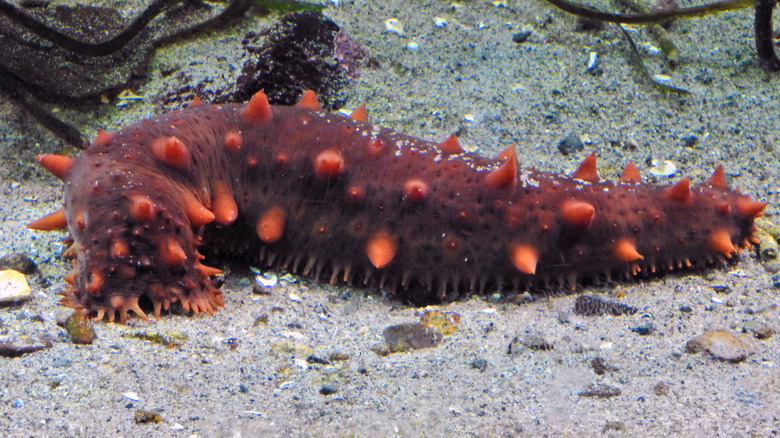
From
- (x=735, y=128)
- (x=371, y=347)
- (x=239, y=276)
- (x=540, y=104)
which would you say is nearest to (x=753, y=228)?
(x=735, y=128)

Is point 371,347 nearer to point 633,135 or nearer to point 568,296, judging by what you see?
point 568,296

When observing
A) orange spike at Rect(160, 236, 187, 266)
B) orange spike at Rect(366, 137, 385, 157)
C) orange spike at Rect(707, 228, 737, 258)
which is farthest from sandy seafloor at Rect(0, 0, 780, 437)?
orange spike at Rect(366, 137, 385, 157)

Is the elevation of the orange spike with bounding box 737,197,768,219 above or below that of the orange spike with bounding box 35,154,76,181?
above

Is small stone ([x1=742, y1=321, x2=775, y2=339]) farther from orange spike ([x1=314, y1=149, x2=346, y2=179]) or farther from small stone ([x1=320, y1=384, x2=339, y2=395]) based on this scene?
orange spike ([x1=314, y1=149, x2=346, y2=179])

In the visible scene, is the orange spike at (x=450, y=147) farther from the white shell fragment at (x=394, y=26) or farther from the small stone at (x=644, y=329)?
the white shell fragment at (x=394, y=26)

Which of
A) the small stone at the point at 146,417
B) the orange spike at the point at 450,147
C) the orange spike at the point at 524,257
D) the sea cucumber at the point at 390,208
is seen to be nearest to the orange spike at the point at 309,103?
the sea cucumber at the point at 390,208

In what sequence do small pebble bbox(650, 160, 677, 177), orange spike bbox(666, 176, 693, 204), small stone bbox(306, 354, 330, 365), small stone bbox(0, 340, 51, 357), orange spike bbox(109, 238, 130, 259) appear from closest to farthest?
small stone bbox(0, 340, 51, 357) → small stone bbox(306, 354, 330, 365) → orange spike bbox(109, 238, 130, 259) → orange spike bbox(666, 176, 693, 204) → small pebble bbox(650, 160, 677, 177)

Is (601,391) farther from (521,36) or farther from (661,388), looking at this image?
(521,36)
